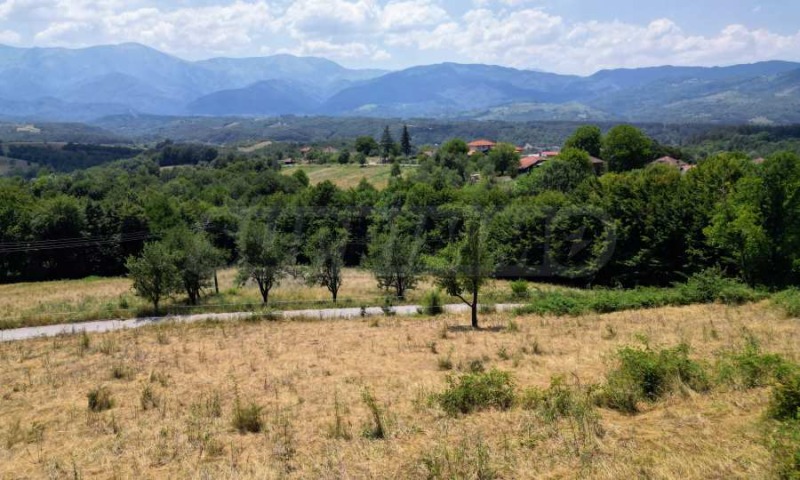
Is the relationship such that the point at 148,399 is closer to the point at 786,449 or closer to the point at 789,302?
the point at 786,449

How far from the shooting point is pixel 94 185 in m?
82.7

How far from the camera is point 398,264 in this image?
106 ft

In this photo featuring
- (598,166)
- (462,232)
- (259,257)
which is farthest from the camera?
(598,166)

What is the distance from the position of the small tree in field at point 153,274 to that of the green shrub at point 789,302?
29155 millimetres

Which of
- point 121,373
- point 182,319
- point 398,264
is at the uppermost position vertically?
point 121,373

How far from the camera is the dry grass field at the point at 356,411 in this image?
26.3ft

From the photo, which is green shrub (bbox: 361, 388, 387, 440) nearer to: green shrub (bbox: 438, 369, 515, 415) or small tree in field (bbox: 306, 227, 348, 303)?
green shrub (bbox: 438, 369, 515, 415)

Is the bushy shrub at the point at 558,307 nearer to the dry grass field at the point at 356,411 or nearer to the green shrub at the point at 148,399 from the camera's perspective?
the dry grass field at the point at 356,411

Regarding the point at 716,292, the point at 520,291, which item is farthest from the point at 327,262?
the point at 716,292

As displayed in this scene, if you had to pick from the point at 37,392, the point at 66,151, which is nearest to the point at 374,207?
the point at 37,392

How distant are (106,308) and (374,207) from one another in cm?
3465

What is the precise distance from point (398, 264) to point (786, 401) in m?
24.8

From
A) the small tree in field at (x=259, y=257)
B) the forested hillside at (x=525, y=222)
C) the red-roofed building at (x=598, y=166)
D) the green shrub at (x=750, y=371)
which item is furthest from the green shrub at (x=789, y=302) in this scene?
the red-roofed building at (x=598, y=166)

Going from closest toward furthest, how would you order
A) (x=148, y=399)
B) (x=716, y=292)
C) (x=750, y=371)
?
(x=750, y=371)
(x=148, y=399)
(x=716, y=292)
